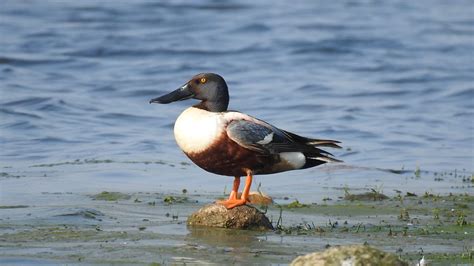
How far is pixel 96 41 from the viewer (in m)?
25.6

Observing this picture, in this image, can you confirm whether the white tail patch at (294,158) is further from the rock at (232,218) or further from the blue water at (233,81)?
the blue water at (233,81)

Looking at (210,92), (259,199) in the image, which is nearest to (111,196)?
(259,199)

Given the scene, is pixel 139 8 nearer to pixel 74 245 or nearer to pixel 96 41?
pixel 96 41

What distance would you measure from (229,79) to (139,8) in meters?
8.77

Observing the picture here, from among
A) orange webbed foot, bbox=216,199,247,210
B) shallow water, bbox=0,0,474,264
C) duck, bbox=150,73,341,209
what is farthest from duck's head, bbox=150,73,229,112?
shallow water, bbox=0,0,474,264

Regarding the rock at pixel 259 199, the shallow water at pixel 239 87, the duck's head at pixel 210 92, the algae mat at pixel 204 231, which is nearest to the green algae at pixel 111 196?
the algae mat at pixel 204 231

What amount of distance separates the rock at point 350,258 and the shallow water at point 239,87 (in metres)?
3.97

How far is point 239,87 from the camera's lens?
20.9 meters

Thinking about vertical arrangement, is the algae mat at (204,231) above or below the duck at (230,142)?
below

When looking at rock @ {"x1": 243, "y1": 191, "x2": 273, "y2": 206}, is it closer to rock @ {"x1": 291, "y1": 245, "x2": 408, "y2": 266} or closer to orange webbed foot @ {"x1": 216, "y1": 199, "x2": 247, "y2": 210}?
orange webbed foot @ {"x1": 216, "y1": 199, "x2": 247, "y2": 210}

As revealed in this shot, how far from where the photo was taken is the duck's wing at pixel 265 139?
28.8 feet

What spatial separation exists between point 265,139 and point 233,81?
12.7 meters

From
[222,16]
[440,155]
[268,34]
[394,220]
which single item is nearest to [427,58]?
[268,34]

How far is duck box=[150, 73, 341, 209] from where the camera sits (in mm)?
8688
